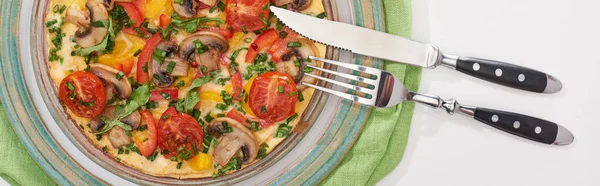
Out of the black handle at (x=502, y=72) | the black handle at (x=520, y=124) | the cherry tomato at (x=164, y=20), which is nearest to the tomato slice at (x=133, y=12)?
the cherry tomato at (x=164, y=20)

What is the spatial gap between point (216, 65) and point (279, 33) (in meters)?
0.50

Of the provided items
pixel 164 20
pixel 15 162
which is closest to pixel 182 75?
pixel 164 20

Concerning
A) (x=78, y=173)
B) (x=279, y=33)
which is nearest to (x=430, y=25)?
(x=279, y=33)

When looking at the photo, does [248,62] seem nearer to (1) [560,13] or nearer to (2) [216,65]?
(2) [216,65]

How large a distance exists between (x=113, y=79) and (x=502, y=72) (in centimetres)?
273

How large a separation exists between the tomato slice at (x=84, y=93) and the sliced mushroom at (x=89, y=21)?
0.79 ft

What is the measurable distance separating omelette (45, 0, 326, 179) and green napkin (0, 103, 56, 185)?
542 mm

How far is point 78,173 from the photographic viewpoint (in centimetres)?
570

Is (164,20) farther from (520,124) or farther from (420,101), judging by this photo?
(520,124)

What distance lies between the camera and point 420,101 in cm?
529

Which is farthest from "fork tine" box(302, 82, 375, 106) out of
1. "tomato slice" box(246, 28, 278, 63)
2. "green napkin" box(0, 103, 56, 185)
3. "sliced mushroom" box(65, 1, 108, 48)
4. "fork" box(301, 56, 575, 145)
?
"green napkin" box(0, 103, 56, 185)

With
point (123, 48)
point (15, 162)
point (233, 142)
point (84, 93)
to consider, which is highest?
point (123, 48)

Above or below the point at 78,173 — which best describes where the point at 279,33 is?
above

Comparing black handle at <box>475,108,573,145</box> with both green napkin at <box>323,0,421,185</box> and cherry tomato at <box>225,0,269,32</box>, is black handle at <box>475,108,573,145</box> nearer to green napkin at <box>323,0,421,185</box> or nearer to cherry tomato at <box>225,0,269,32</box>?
green napkin at <box>323,0,421,185</box>
